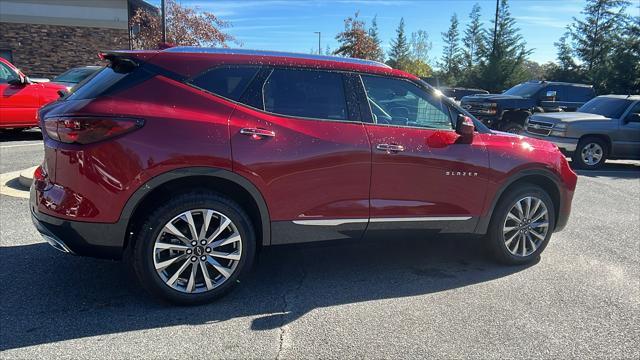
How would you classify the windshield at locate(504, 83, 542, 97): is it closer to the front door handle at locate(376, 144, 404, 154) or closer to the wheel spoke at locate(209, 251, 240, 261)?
the front door handle at locate(376, 144, 404, 154)

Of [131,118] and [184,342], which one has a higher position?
[131,118]

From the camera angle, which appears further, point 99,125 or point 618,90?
point 618,90

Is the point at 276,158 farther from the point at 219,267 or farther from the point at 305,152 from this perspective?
the point at 219,267

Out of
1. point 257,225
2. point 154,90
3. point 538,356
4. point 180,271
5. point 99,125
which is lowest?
point 538,356

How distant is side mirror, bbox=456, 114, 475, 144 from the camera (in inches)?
168

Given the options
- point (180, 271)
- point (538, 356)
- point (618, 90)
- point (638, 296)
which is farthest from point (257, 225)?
point (618, 90)

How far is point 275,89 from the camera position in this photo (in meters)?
3.82

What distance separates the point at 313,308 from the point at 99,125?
1948 mm

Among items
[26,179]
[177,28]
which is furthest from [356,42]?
[26,179]

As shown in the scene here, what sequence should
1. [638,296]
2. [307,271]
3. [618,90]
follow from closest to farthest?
[638,296], [307,271], [618,90]

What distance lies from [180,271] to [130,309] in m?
0.44

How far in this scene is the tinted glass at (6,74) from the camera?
10815mm

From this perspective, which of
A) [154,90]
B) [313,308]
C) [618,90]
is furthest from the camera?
[618,90]

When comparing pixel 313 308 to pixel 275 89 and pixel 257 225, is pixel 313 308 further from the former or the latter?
pixel 275 89
